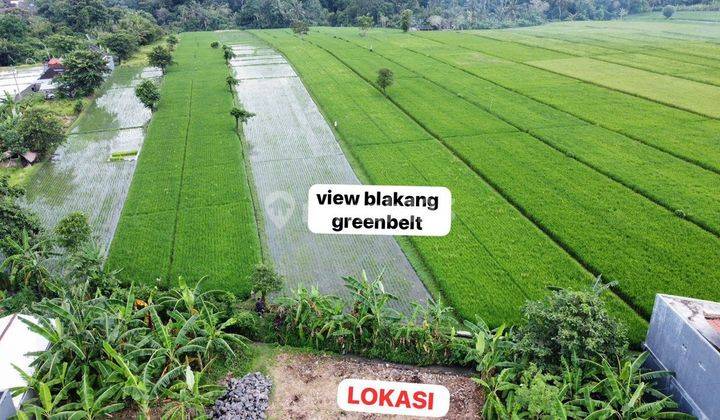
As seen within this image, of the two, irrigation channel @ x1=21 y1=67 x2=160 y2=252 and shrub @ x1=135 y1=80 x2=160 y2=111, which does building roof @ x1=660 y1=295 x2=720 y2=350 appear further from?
shrub @ x1=135 y1=80 x2=160 y2=111

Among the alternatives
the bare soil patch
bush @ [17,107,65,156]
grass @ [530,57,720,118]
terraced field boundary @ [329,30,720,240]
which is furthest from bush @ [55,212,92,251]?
grass @ [530,57,720,118]

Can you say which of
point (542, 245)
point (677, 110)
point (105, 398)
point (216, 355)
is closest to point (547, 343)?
point (542, 245)

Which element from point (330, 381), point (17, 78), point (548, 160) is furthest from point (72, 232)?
point (17, 78)

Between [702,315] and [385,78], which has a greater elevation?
[385,78]

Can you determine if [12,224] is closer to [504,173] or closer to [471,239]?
[471,239]

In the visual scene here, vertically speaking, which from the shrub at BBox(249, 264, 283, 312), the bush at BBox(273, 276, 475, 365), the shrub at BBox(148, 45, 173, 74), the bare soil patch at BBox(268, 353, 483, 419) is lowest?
the bare soil patch at BBox(268, 353, 483, 419)

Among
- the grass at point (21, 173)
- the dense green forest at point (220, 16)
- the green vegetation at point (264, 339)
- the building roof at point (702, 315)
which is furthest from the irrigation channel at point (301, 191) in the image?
the dense green forest at point (220, 16)

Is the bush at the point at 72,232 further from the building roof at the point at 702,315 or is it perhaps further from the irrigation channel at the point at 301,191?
the building roof at the point at 702,315
